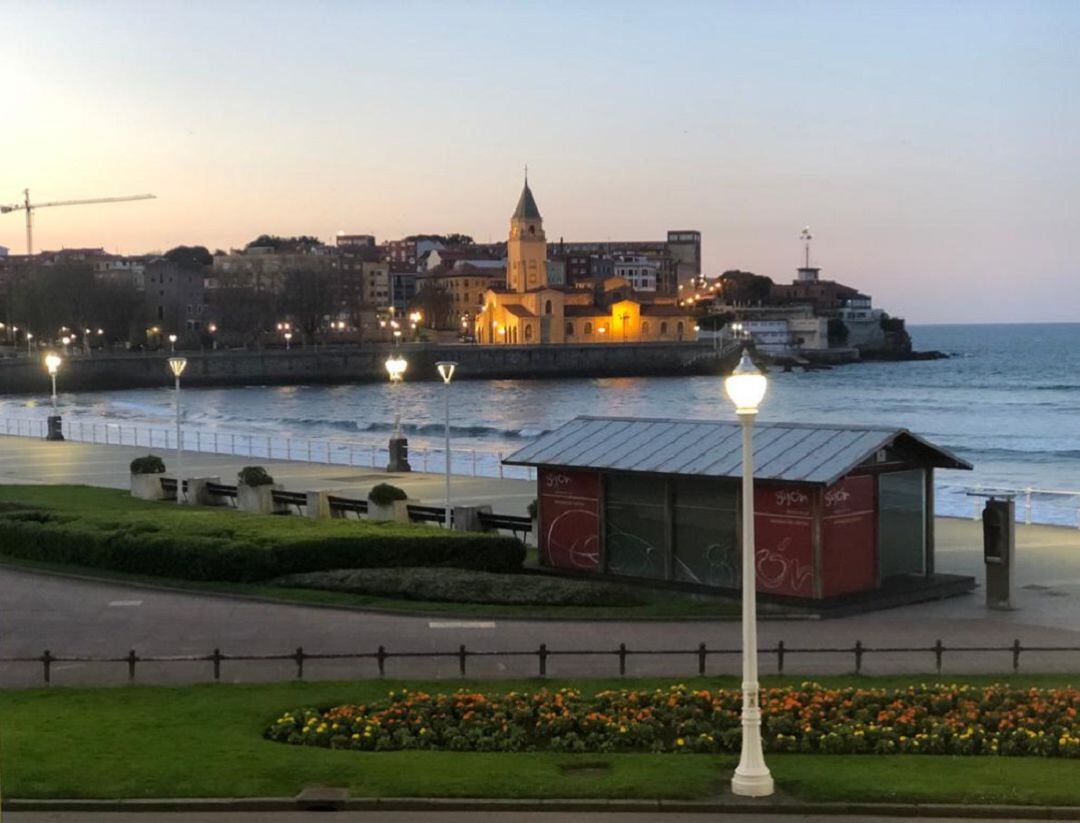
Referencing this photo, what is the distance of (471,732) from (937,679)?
5.27 metres

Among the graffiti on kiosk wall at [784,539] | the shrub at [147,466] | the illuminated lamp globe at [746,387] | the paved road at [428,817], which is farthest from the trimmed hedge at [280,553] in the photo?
the illuminated lamp globe at [746,387]

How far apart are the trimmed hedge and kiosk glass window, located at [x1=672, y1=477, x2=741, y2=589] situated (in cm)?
270

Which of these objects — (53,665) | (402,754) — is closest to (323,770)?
(402,754)

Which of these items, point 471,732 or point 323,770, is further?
point 471,732

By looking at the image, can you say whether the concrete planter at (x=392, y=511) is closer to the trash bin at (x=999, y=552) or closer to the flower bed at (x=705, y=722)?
the trash bin at (x=999, y=552)

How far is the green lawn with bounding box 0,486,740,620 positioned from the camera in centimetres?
1988

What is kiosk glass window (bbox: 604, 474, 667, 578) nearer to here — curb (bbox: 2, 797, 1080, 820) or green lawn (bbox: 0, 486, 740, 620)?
green lawn (bbox: 0, 486, 740, 620)

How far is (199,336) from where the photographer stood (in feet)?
615

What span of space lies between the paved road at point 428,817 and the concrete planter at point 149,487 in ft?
73.0

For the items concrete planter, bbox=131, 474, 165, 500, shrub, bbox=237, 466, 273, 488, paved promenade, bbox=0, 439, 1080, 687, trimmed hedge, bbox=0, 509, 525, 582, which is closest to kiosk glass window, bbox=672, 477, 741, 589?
paved promenade, bbox=0, 439, 1080, 687

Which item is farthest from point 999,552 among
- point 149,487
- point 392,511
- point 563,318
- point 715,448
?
point 563,318

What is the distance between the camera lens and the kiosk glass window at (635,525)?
2186cm

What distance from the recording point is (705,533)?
21.3 meters

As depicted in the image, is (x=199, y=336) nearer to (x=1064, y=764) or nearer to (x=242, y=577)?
(x=242, y=577)
